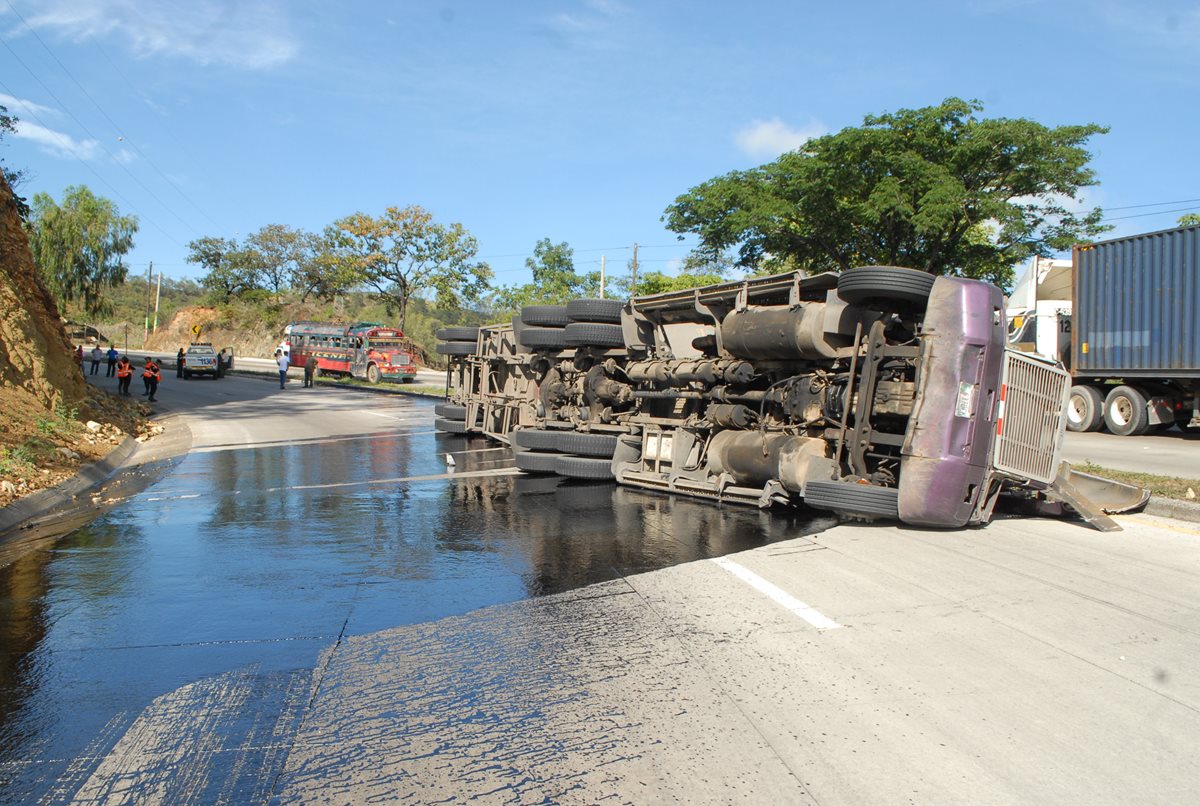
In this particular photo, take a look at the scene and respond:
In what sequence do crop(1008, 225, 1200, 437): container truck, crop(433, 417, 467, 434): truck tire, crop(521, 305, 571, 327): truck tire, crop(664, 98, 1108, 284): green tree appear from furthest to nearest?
crop(664, 98, 1108, 284): green tree < crop(433, 417, 467, 434): truck tire < crop(1008, 225, 1200, 437): container truck < crop(521, 305, 571, 327): truck tire

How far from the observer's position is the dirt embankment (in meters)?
11.0

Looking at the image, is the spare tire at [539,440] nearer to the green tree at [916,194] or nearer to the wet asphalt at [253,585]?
the wet asphalt at [253,585]

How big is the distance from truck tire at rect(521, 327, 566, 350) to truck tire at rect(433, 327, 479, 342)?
3935 mm

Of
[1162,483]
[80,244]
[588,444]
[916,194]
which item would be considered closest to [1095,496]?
[1162,483]

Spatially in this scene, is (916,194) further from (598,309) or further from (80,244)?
(80,244)

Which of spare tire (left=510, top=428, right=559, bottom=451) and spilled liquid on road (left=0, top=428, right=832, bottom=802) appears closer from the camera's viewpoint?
spilled liquid on road (left=0, top=428, right=832, bottom=802)

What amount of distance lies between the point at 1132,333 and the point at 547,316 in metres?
12.6

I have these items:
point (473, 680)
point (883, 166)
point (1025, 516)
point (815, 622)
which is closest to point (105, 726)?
point (473, 680)

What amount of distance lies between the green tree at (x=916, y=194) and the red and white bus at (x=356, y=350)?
18.4m

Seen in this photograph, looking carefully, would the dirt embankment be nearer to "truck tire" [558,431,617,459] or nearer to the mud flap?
"truck tire" [558,431,617,459]

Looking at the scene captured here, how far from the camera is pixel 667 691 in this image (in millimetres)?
4195

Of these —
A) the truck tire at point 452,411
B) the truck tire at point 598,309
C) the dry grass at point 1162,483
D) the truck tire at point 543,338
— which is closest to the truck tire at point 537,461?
the truck tire at point 543,338

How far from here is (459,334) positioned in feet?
58.6

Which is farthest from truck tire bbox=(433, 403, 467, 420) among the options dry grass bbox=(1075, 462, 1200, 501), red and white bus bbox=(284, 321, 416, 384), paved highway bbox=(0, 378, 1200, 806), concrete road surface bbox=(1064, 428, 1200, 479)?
red and white bus bbox=(284, 321, 416, 384)
